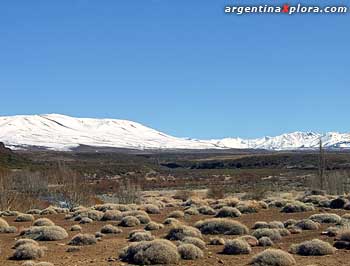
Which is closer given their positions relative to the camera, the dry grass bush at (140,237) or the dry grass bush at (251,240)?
the dry grass bush at (251,240)

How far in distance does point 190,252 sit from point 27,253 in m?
5.57

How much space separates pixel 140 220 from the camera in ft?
105

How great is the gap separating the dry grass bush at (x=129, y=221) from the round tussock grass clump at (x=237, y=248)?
1051 cm

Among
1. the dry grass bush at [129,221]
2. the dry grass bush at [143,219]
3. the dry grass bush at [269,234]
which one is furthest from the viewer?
the dry grass bush at [143,219]

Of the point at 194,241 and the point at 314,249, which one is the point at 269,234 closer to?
the point at 194,241

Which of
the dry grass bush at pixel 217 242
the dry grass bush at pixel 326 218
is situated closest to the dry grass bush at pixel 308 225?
the dry grass bush at pixel 326 218

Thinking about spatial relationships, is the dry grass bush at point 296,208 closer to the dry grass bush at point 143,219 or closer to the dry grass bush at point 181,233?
the dry grass bush at point 143,219

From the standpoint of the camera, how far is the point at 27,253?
2042 cm

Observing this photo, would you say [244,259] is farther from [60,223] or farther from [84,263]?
[60,223]

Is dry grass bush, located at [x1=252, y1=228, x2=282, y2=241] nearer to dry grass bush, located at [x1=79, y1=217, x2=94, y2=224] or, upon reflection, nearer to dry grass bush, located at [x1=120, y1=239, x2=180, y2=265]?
dry grass bush, located at [x1=120, y1=239, x2=180, y2=265]

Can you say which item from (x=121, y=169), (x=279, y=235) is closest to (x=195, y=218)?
(x=279, y=235)

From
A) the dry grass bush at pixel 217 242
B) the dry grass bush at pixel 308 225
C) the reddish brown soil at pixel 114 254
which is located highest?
the dry grass bush at pixel 308 225

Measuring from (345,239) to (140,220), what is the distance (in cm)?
1305

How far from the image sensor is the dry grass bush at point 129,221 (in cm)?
3047
